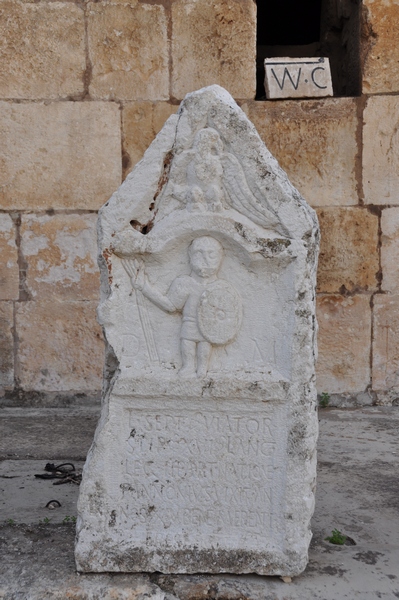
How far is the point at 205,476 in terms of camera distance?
2443 mm

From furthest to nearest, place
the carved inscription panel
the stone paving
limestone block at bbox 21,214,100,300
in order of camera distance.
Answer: limestone block at bbox 21,214,100,300 → the carved inscription panel → the stone paving

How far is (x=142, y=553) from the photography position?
240 cm

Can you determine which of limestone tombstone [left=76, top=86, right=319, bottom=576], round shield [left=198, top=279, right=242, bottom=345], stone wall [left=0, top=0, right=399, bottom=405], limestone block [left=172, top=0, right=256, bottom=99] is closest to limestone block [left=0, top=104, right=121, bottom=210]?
stone wall [left=0, top=0, right=399, bottom=405]

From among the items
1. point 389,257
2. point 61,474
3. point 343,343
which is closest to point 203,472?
point 61,474

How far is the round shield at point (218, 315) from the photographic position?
7.81 ft

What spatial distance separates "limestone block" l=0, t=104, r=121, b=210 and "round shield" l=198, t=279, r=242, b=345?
2.69 metres

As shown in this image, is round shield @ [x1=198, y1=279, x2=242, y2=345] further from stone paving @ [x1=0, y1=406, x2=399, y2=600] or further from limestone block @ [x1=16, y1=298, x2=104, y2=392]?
limestone block @ [x1=16, y1=298, x2=104, y2=392]

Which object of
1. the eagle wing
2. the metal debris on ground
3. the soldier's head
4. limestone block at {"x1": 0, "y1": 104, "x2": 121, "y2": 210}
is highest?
limestone block at {"x1": 0, "y1": 104, "x2": 121, "y2": 210}

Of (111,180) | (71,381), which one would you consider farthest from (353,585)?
(111,180)

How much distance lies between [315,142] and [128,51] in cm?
149

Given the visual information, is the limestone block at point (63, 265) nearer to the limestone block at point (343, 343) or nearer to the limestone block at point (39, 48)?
the limestone block at point (39, 48)

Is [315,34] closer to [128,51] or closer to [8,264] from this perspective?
[128,51]

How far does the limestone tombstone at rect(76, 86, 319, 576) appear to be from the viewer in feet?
7.75

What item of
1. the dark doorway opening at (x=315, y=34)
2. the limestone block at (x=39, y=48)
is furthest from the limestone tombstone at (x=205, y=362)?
the dark doorway opening at (x=315, y=34)
